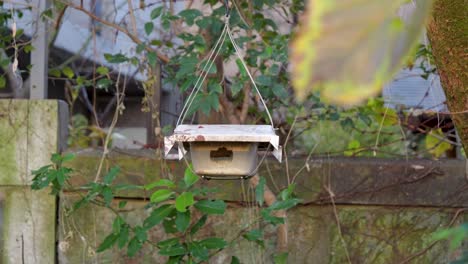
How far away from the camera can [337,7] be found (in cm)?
58

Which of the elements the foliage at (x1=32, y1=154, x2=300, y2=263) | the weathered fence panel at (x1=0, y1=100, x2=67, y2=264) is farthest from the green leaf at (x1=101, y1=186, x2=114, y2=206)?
the weathered fence panel at (x1=0, y1=100, x2=67, y2=264)

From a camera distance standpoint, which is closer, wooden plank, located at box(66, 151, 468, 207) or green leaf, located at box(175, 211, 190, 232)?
green leaf, located at box(175, 211, 190, 232)

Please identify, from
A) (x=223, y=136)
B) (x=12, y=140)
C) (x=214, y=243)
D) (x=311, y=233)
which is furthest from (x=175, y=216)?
(x=12, y=140)

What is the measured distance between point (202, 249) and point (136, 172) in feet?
2.89

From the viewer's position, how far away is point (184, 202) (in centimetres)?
297

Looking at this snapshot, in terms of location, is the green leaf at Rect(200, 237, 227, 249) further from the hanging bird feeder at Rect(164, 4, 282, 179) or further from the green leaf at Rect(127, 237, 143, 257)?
the hanging bird feeder at Rect(164, 4, 282, 179)

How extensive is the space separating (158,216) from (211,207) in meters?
0.25

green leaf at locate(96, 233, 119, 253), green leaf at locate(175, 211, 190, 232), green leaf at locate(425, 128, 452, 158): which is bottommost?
green leaf at locate(96, 233, 119, 253)

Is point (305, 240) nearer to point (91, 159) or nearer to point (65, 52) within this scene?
point (91, 159)

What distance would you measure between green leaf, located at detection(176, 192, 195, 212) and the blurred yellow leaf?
95.4 inches

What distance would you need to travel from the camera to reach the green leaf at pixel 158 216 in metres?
3.02

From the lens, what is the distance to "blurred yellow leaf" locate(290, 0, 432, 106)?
21.9 inches

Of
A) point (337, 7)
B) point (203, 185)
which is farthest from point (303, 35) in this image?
point (203, 185)

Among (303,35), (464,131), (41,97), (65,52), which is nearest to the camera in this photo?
(303,35)
